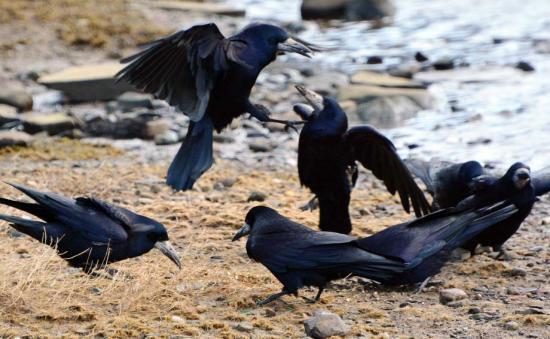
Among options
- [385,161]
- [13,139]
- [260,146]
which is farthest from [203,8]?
[385,161]

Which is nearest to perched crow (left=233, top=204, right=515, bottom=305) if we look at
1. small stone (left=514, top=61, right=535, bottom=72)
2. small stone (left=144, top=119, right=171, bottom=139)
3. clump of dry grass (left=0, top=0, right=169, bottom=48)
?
small stone (left=144, top=119, right=171, bottom=139)

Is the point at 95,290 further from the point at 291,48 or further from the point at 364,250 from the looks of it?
the point at 291,48

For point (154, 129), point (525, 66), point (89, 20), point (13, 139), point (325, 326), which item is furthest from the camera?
point (89, 20)

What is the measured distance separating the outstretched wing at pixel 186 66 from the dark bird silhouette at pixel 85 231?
2.65 feet

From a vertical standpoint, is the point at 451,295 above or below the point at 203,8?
above

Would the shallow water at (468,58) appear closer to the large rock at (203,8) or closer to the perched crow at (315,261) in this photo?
the large rock at (203,8)

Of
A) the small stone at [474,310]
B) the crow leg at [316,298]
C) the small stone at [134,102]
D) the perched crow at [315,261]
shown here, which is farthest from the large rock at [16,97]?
the small stone at [474,310]

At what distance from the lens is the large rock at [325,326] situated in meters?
5.61

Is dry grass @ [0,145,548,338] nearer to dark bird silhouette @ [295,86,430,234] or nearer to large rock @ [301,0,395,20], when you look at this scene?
dark bird silhouette @ [295,86,430,234]

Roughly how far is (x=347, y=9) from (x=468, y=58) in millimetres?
3524

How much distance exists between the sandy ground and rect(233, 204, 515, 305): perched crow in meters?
0.17

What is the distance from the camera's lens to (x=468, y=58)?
14.0m

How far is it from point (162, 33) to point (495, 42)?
4.21 m

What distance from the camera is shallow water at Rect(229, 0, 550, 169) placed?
10508 millimetres
